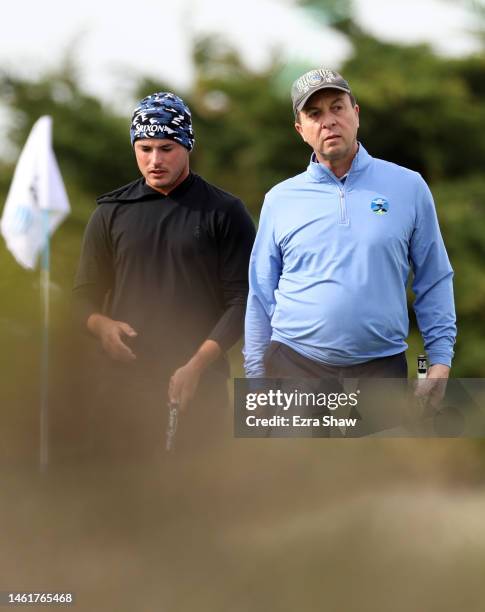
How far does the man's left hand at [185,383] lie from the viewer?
6.54 feet

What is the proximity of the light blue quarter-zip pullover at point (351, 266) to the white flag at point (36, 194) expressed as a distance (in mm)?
1441

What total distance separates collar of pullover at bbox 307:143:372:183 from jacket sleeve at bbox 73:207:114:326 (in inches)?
15.5

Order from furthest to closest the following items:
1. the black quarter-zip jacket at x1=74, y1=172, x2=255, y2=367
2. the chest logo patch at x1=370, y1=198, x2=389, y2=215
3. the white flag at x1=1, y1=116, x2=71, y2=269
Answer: the white flag at x1=1, y1=116, x2=71, y2=269 → the black quarter-zip jacket at x1=74, y1=172, x2=255, y2=367 → the chest logo patch at x1=370, y1=198, x2=389, y2=215

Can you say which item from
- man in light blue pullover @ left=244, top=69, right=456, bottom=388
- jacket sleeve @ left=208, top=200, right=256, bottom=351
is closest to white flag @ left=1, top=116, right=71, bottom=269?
jacket sleeve @ left=208, top=200, right=256, bottom=351

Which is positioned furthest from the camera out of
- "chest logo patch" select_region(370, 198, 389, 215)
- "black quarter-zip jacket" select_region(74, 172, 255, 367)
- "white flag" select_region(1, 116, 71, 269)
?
"white flag" select_region(1, 116, 71, 269)

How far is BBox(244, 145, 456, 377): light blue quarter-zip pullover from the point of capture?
187 centimetres

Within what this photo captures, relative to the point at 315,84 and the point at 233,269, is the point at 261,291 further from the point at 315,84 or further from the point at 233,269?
the point at 315,84

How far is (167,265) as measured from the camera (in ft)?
6.46

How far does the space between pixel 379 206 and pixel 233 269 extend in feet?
0.97

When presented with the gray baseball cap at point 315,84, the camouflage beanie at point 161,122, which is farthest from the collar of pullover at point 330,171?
the camouflage beanie at point 161,122

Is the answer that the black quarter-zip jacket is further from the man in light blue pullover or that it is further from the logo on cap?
the logo on cap

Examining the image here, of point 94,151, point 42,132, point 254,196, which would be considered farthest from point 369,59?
point 42,132

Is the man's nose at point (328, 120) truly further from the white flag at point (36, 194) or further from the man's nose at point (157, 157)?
the white flag at point (36, 194)

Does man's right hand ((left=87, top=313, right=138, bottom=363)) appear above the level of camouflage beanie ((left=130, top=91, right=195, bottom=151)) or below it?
below
